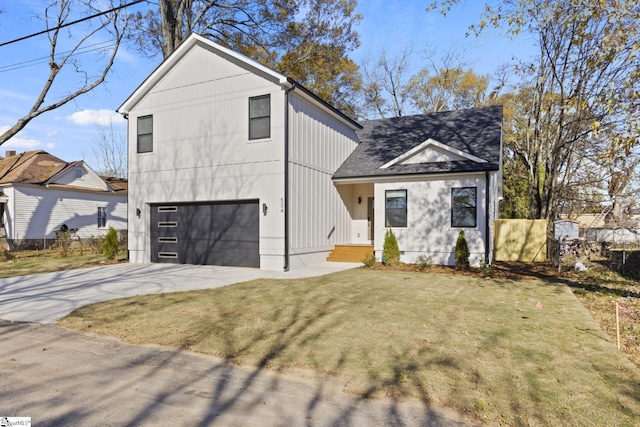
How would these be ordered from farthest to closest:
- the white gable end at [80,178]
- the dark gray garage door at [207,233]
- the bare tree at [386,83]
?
the bare tree at [386,83], the white gable end at [80,178], the dark gray garage door at [207,233]

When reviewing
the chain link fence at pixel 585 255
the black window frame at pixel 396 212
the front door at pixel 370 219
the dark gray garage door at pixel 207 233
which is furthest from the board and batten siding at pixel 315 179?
the chain link fence at pixel 585 255

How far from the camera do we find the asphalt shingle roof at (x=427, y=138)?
13453 millimetres

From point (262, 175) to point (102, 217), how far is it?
56.2 feet

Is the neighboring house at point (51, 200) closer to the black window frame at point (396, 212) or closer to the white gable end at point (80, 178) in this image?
the white gable end at point (80, 178)

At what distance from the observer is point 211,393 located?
370 centimetres

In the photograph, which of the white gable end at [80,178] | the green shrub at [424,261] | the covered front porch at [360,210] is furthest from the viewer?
the white gable end at [80,178]

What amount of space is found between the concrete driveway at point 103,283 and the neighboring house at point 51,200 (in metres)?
11.0

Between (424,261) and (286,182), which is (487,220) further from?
(286,182)

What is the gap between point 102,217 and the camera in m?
24.5

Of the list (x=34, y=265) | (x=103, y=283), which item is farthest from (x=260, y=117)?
(x=34, y=265)

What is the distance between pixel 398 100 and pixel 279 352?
31236mm

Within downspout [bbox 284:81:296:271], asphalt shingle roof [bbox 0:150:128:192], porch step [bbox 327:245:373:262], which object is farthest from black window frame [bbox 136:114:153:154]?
asphalt shingle roof [bbox 0:150:128:192]

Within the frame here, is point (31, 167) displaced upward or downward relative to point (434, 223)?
upward

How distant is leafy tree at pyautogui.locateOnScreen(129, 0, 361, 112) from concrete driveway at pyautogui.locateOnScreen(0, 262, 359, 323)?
12359 mm
